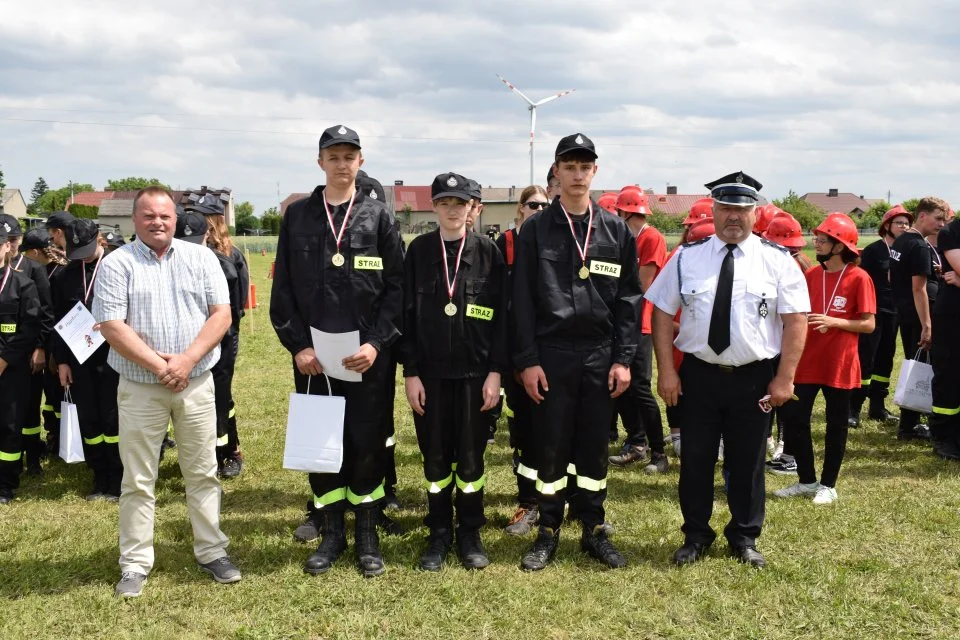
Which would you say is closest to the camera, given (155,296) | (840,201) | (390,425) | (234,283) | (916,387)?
(155,296)

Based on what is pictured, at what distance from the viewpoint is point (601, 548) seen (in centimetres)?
472

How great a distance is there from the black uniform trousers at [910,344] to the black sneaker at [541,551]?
4.85m

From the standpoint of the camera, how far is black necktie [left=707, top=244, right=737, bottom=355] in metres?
4.35

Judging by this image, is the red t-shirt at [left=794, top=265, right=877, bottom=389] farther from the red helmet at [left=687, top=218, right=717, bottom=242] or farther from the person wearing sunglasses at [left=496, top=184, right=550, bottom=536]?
the person wearing sunglasses at [left=496, top=184, right=550, bottom=536]

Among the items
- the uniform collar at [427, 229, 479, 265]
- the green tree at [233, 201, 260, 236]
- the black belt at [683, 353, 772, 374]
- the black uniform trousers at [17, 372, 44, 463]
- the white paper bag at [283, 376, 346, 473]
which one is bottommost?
the black uniform trousers at [17, 372, 44, 463]

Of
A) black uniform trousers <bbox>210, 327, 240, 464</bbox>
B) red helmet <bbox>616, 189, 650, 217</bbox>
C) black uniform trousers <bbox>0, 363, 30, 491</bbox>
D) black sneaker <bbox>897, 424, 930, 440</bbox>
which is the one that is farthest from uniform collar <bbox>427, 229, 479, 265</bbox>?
black sneaker <bbox>897, 424, 930, 440</bbox>

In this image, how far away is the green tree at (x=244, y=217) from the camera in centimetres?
9997

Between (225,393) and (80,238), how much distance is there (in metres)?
1.71

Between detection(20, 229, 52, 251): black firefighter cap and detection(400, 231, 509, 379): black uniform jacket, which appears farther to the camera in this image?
detection(20, 229, 52, 251): black firefighter cap

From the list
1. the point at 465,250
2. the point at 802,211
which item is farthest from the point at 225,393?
the point at 802,211

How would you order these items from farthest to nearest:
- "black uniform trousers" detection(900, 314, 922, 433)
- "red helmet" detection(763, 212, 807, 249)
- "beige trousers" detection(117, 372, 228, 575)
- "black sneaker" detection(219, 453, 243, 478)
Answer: "black uniform trousers" detection(900, 314, 922, 433) < "black sneaker" detection(219, 453, 243, 478) < "red helmet" detection(763, 212, 807, 249) < "beige trousers" detection(117, 372, 228, 575)

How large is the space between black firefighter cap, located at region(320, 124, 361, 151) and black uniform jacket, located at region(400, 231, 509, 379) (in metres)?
0.73

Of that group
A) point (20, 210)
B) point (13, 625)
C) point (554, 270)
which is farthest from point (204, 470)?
point (20, 210)

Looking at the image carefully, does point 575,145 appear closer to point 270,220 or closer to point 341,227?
point 341,227
